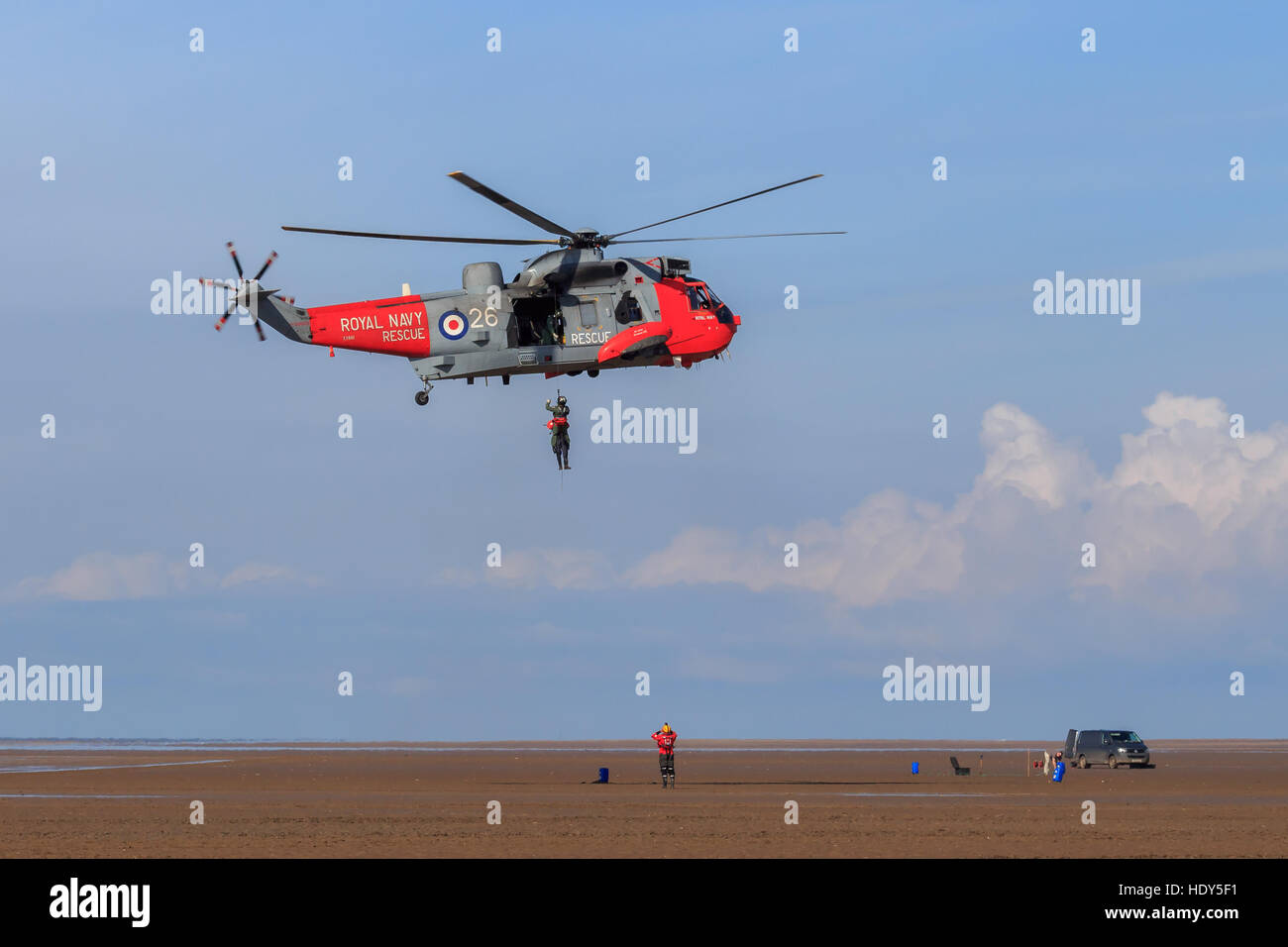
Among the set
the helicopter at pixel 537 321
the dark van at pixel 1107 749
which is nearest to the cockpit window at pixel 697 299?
the helicopter at pixel 537 321

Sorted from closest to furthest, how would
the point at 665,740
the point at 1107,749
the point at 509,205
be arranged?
the point at 509,205 < the point at 665,740 < the point at 1107,749

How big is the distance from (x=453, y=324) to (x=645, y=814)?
49.6 ft

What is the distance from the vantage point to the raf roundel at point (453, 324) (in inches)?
1735

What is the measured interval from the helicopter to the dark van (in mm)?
39133

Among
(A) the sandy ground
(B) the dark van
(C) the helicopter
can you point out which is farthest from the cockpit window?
(B) the dark van

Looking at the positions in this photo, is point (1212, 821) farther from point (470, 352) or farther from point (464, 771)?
point (464, 771)

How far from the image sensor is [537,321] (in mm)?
44438

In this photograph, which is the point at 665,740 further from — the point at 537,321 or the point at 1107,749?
the point at 1107,749

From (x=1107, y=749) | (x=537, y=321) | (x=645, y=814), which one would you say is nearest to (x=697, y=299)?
(x=537, y=321)

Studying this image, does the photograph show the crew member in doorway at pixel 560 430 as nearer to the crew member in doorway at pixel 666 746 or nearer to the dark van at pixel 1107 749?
the crew member in doorway at pixel 666 746

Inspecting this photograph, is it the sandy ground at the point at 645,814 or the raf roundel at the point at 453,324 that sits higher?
the raf roundel at the point at 453,324

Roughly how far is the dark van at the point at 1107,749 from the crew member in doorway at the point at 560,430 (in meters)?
40.5
